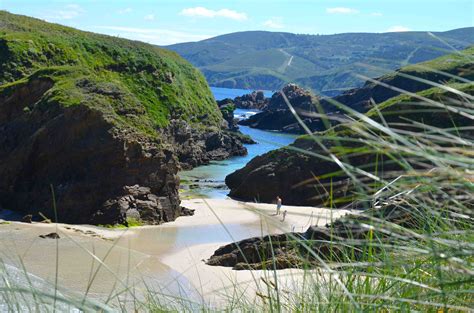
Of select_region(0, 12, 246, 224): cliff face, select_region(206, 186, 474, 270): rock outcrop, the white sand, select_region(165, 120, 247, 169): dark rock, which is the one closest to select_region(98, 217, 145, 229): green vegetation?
select_region(0, 12, 246, 224): cliff face

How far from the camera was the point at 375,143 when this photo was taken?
5.94 ft

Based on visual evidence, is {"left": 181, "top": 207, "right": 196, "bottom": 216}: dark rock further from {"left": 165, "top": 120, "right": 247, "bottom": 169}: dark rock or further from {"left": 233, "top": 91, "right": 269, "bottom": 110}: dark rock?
{"left": 233, "top": 91, "right": 269, "bottom": 110}: dark rock

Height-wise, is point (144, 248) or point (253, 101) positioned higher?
point (144, 248)

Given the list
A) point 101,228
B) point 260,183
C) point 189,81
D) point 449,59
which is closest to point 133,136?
point 101,228

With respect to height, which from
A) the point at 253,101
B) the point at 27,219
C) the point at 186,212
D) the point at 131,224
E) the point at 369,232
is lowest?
the point at 253,101

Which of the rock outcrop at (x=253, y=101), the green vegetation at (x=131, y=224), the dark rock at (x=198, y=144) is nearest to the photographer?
the green vegetation at (x=131, y=224)

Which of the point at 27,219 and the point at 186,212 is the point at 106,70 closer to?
the point at 186,212

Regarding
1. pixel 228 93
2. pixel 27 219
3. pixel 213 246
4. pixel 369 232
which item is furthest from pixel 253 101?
pixel 369 232

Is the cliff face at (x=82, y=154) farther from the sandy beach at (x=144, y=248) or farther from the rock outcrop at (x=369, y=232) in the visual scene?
the rock outcrop at (x=369, y=232)

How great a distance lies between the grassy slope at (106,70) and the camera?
101ft

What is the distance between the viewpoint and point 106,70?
54.5 meters

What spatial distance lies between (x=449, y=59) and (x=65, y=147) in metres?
24.6

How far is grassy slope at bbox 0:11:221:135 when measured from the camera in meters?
30.7

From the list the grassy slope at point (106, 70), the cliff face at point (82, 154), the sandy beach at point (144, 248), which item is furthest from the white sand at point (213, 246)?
the grassy slope at point (106, 70)
